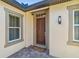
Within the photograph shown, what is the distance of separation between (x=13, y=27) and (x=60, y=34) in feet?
10.9

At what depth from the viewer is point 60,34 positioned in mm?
6027

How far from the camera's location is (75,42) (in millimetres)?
5383

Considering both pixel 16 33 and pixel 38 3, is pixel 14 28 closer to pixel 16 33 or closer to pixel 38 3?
pixel 16 33

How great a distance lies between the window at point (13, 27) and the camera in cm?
640

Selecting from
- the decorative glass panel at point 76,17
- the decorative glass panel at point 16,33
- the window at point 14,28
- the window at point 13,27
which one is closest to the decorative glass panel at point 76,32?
the decorative glass panel at point 76,17

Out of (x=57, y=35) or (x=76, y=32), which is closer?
(x=76, y=32)

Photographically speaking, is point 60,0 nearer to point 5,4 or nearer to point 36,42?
point 5,4

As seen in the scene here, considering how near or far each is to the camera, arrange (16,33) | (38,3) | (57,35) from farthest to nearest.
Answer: (16,33) → (38,3) → (57,35)

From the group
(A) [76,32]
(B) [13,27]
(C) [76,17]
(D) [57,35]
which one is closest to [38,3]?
(B) [13,27]

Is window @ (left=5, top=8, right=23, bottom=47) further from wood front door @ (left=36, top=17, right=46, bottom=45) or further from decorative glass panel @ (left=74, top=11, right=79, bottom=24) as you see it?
decorative glass panel @ (left=74, top=11, right=79, bottom=24)

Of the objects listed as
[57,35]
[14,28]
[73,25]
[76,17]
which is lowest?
[57,35]

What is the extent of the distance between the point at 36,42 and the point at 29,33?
1.07 meters

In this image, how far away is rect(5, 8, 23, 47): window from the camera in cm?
640

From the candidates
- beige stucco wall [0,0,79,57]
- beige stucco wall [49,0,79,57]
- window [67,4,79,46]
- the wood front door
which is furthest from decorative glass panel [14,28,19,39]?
window [67,4,79,46]
